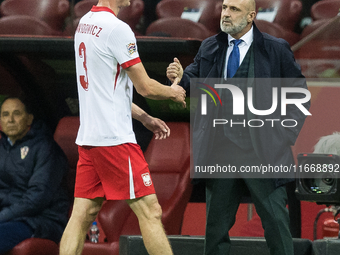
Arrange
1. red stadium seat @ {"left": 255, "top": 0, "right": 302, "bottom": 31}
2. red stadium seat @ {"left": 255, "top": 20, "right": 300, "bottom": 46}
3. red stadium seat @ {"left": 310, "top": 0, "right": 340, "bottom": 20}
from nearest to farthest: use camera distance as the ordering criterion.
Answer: red stadium seat @ {"left": 310, "top": 0, "right": 340, "bottom": 20}
red stadium seat @ {"left": 255, "top": 20, "right": 300, "bottom": 46}
red stadium seat @ {"left": 255, "top": 0, "right": 302, "bottom": 31}

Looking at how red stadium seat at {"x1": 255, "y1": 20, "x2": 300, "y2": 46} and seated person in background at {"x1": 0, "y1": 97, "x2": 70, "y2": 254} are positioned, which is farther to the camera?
red stadium seat at {"x1": 255, "y1": 20, "x2": 300, "y2": 46}

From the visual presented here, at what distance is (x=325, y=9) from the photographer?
4055 mm

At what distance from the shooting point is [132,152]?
80.7 inches

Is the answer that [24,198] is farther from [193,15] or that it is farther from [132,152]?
[193,15]

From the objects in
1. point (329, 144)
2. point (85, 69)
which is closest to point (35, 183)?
point (85, 69)

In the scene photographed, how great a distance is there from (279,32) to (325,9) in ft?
1.31

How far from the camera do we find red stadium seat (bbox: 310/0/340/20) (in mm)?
3844

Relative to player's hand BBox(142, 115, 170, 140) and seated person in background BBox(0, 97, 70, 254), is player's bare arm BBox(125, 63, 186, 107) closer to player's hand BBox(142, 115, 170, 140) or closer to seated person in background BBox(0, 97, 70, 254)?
A: player's hand BBox(142, 115, 170, 140)

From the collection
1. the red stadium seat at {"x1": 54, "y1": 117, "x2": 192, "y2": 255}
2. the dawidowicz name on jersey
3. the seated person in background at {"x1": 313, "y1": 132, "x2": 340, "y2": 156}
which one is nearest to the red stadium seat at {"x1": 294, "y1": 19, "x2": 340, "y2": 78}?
the seated person in background at {"x1": 313, "y1": 132, "x2": 340, "y2": 156}

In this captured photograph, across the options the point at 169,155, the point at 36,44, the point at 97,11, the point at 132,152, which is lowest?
the point at 169,155

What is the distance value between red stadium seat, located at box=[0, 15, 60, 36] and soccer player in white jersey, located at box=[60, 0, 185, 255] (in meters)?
1.74

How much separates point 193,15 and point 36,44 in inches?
54.6

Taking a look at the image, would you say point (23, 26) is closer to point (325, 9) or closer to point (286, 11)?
point (286, 11)

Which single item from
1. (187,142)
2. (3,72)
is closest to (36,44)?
(3,72)
